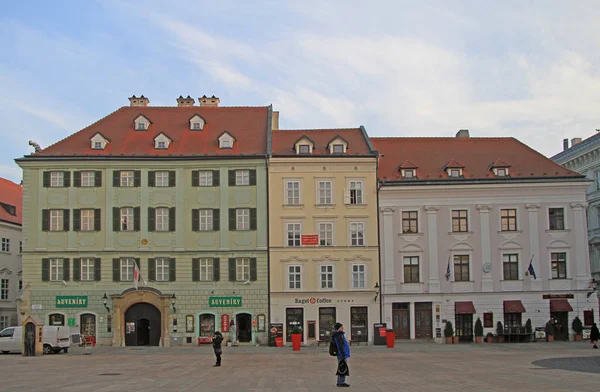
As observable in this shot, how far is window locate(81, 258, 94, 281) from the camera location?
2133 inches

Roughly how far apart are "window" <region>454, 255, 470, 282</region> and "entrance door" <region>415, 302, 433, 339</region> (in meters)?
2.86

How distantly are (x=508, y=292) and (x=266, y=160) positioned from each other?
19418 millimetres

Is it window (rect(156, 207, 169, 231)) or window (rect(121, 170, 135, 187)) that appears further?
window (rect(121, 170, 135, 187))

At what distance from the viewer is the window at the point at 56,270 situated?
54.2 meters

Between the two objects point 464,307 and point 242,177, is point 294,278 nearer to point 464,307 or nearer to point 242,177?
point 242,177

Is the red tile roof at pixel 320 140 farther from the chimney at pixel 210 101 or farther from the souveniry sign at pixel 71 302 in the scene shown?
the souveniry sign at pixel 71 302

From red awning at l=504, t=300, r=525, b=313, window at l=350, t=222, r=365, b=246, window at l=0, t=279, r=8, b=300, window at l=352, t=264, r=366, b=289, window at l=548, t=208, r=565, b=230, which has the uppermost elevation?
→ window at l=548, t=208, r=565, b=230

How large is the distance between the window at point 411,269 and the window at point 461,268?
276 centimetres

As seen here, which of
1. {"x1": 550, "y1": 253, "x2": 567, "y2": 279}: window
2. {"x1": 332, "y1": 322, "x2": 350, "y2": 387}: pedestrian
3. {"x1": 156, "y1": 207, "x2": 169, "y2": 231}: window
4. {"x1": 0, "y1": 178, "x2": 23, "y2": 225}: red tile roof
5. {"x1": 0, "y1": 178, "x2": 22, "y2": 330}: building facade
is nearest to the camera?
{"x1": 332, "y1": 322, "x2": 350, "y2": 387}: pedestrian

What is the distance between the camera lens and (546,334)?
53.3 m

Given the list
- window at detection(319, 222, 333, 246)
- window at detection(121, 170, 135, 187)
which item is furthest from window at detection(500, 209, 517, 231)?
window at detection(121, 170, 135, 187)

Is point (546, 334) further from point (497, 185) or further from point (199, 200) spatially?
point (199, 200)

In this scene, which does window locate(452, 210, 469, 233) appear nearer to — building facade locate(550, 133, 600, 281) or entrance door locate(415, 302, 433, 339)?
entrance door locate(415, 302, 433, 339)

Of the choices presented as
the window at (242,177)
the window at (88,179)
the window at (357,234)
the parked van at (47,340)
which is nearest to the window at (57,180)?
the window at (88,179)
